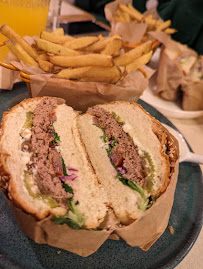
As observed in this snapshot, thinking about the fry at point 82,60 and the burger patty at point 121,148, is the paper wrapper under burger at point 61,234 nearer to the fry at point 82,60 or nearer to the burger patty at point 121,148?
the burger patty at point 121,148

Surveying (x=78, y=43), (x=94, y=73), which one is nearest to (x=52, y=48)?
(x=78, y=43)

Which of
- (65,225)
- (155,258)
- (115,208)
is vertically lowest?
(155,258)

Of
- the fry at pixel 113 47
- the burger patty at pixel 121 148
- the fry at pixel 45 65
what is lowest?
the burger patty at pixel 121 148

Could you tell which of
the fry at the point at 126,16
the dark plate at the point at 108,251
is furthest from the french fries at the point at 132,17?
the dark plate at the point at 108,251

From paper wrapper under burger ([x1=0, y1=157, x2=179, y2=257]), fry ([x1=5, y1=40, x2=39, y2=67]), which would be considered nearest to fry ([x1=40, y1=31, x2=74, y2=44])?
fry ([x1=5, y1=40, x2=39, y2=67])

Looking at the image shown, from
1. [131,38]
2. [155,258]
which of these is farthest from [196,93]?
[155,258]

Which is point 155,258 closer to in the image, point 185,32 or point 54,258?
point 54,258
